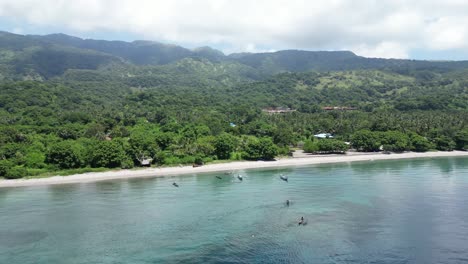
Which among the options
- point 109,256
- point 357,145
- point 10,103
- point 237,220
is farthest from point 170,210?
point 10,103

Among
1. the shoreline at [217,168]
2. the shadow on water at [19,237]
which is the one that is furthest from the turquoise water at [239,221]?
the shoreline at [217,168]

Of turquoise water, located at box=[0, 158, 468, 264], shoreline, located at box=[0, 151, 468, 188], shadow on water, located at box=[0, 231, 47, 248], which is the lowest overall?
shadow on water, located at box=[0, 231, 47, 248]

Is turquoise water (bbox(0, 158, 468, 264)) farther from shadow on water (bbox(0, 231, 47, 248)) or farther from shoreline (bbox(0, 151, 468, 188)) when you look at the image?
shoreline (bbox(0, 151, 468, 188))

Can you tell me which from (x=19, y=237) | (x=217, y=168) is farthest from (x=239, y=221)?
(x=217, y=168)

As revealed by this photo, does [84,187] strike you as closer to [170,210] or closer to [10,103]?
[170,210]

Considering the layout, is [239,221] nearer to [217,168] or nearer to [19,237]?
[19,237]

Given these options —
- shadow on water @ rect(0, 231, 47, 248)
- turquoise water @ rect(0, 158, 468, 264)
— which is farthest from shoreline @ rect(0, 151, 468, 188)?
shadow on water @ rect(0, 231, 47, 248)
